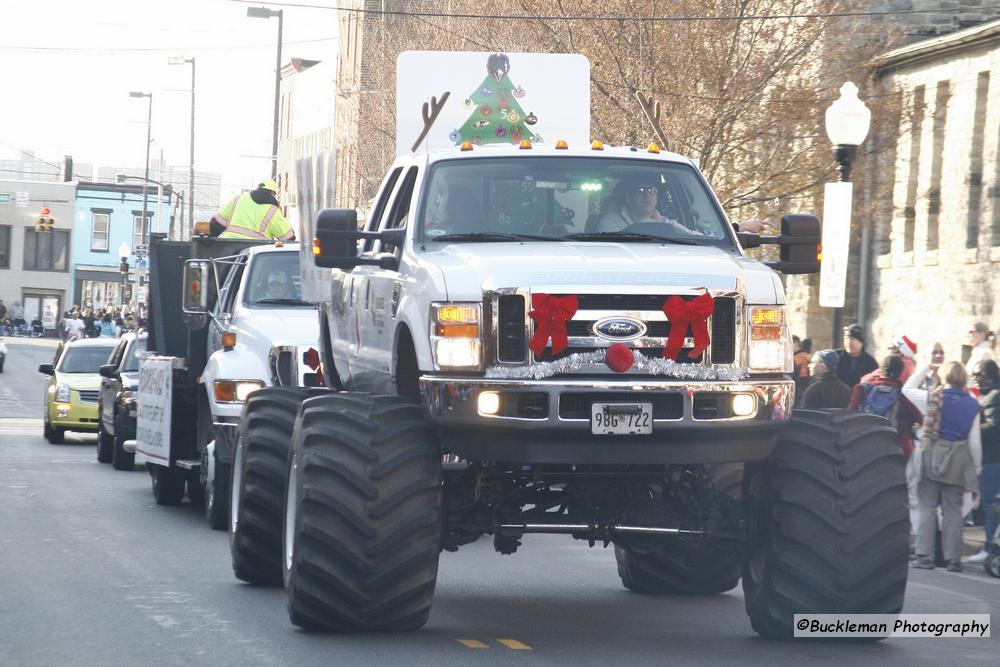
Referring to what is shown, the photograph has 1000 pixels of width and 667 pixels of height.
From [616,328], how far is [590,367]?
9.2 inches

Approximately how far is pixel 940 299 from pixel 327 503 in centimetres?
2303

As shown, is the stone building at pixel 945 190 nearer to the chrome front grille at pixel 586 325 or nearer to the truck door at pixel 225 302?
the truck door at pixel 225 302

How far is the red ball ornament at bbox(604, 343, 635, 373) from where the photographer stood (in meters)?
8.63

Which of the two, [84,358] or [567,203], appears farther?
[84,358]

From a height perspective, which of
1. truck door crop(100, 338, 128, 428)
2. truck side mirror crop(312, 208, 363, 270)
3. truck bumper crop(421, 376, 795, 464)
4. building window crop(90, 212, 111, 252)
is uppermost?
building window crop(90, 212, 111, 252)

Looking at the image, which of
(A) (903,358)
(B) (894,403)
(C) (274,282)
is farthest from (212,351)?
(A) (903,358)

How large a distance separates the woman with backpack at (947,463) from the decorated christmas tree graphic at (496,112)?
4.41m

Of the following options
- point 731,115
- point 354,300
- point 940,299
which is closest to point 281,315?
point 354,300

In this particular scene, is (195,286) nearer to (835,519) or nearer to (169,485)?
(169,485)

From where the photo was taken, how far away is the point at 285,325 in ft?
51.0

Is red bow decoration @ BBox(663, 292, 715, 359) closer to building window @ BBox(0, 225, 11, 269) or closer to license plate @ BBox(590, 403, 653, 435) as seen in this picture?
license plate @ BBox(590, 403, 653, 435)

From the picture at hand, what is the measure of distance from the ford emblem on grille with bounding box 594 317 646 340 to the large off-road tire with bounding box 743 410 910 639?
1.09m

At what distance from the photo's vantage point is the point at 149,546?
1400cm

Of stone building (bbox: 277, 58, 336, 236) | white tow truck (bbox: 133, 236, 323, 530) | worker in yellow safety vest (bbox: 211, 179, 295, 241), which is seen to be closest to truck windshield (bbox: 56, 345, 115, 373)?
white tow truck (bbox: 133, 236, 323, 530)
